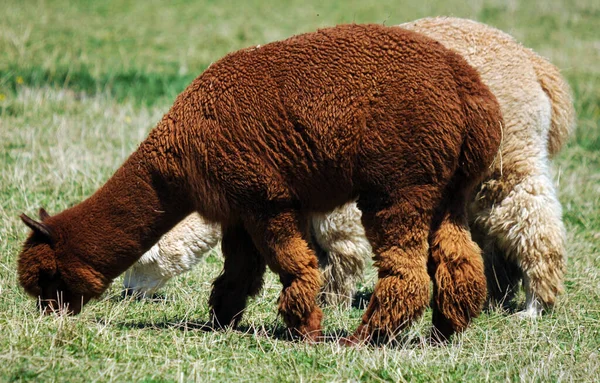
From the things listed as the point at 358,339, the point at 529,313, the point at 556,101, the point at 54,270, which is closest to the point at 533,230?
the point at 529,313

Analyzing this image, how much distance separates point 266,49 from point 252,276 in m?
1.50

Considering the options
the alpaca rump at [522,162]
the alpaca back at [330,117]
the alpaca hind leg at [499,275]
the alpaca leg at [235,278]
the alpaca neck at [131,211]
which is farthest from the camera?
the alpaca hind leg at [499,275]

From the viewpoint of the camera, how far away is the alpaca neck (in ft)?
15.9

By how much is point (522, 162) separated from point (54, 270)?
10.6 feet

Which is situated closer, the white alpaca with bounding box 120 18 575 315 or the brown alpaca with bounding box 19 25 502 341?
the brown alpaca with bounding box 19 25 502 341

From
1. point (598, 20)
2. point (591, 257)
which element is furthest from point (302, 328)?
point (598, 20)

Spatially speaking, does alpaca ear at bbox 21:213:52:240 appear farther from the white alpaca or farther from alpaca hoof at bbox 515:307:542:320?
alpaca hoof at bbox 515:307:542:320

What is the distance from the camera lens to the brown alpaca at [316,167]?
4.55 meters

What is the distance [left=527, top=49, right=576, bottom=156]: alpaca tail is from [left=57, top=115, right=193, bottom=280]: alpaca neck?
289 centimetres

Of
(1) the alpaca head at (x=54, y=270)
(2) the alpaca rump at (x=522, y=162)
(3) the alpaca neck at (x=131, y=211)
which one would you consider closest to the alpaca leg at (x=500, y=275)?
(2) the alpaca rump at (x=522, y=162)

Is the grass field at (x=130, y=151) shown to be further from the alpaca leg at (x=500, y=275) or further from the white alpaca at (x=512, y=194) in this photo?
the alpaca leg at (x=500, y=275)

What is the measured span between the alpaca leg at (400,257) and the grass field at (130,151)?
22cm

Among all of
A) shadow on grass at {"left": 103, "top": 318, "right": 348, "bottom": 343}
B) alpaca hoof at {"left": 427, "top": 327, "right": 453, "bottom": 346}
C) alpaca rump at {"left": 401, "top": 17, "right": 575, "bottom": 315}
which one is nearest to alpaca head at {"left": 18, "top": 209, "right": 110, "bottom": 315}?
shadow on grass at {"left": 103, "top": 318, "right": 348, "bottom": 343}

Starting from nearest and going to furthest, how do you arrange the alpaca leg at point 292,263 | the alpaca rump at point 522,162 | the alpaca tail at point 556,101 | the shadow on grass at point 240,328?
the alpaca leg at point 292,263, the shadow on grass at point 240,328, the alpaca rump at point 522,162, the alpaca tail at point 556,101
